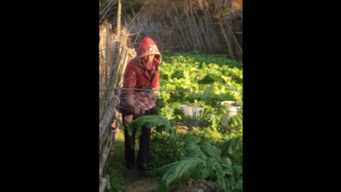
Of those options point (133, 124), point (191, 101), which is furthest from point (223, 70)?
point (133, 124)

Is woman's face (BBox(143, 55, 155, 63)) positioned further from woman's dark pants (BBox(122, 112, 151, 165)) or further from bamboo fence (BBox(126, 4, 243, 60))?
bamboo fence (BBox(126, 4, 243, 60))

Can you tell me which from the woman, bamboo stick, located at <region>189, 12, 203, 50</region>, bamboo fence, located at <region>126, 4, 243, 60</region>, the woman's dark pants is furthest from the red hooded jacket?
bamboo stick, located at <region>189, 12, 203, 50</region>

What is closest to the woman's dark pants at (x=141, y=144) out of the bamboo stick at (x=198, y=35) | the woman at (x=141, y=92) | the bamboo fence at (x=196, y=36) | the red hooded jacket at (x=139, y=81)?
the woman at (x=141, y=92)

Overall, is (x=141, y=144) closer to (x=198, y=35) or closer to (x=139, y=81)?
(x=139, y=81)

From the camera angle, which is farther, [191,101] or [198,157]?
[191,101]

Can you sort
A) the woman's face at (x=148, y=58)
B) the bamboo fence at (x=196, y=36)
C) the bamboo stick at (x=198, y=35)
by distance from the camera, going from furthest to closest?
the bamboo stick at (x=198, y=35)
the bamboo fence at (x=196, y=36)
the woman's face at (x=148, y=58)

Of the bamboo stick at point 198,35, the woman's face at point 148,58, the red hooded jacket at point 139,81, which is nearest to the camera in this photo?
the red hooded jacket at point 139,81

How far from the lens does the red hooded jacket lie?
3546mm

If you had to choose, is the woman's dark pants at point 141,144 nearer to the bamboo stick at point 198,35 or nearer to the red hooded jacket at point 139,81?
the red hooded jacket at point 139,81

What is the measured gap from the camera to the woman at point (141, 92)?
3553 mm

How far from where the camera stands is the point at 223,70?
29.0 feet
